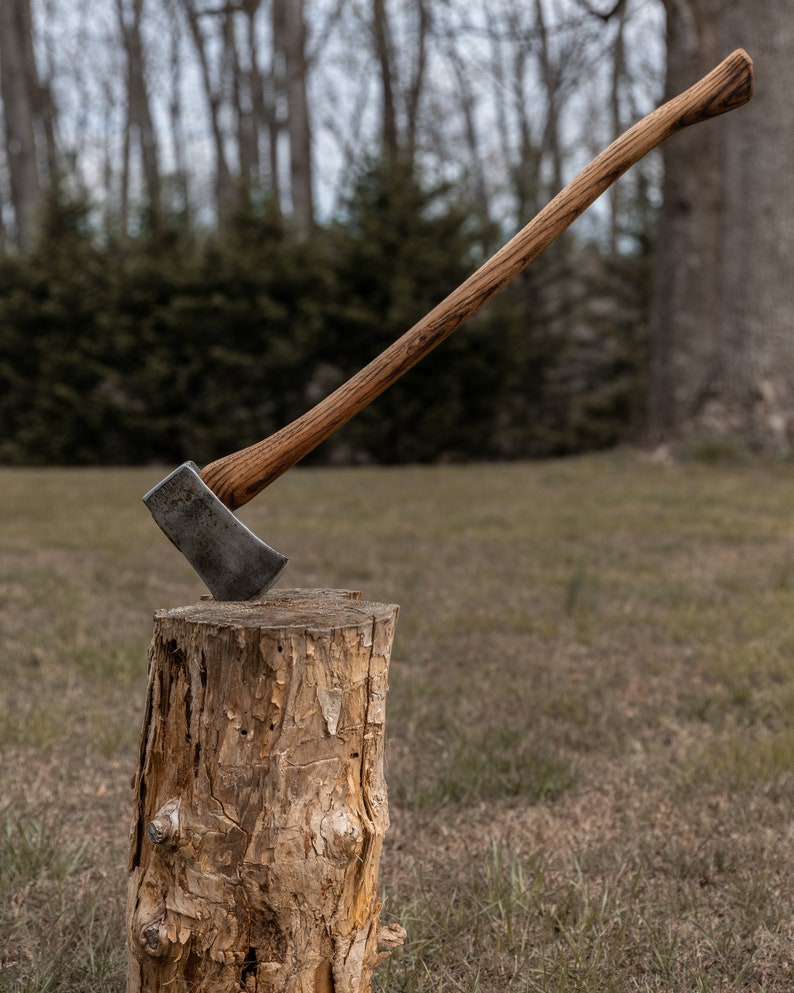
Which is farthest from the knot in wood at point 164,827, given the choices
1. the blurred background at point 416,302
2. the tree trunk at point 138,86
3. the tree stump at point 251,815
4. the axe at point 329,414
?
the tree trunk at point 138,86

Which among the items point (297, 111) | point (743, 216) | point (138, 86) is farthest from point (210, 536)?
point (138, 86)

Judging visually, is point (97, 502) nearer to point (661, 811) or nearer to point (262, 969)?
point (661, 811)

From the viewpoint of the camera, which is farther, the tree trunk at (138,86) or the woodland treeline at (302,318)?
the tree trunk at (138,86)

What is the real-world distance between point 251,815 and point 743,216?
897 cm

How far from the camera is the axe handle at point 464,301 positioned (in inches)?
72.6

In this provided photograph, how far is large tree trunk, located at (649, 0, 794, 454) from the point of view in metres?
8.91

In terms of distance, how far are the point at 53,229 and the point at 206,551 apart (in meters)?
13.8

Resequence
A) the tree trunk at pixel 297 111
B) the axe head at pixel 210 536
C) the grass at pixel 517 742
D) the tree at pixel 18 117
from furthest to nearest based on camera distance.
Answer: the tree at pixel 18 117 → the tree trunk at pixel 297 111 → the grass at pixel 517 742 → the axe head at pixel 210 536

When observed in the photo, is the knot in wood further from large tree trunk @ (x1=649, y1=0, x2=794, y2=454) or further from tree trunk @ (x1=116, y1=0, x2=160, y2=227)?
tree trunk @ (x1=116, y1=0, x2=160, y2=227)

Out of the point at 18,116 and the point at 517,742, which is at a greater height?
the point at 18,116

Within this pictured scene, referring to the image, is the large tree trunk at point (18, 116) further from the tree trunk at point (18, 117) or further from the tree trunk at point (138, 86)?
the tree trunk at point (138, 86)

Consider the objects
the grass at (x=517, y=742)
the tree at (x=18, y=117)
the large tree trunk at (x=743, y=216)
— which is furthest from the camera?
the tree at (x=18, y=117)

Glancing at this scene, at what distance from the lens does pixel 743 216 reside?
362 inches

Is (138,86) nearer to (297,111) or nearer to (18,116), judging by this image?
(18,116)
